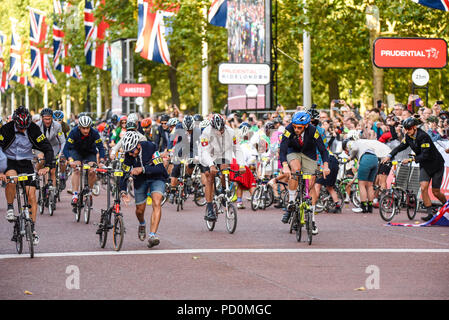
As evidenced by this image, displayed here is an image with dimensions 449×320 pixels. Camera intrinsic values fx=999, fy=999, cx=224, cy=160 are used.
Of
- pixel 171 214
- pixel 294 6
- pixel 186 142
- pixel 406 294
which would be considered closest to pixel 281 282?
pixel 406 294

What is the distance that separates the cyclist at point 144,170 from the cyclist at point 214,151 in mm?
2271

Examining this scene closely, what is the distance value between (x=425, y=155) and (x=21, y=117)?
730cm

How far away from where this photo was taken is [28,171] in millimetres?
13336

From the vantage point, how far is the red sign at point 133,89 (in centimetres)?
4947

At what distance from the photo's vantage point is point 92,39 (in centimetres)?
5200

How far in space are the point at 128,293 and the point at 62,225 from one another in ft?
25.3

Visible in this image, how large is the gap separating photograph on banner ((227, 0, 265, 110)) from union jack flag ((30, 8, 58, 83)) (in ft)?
108

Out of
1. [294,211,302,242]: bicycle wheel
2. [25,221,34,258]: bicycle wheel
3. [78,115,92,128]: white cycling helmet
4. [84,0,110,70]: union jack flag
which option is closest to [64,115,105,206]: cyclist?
[78,115,92,128]: white cycling helmet

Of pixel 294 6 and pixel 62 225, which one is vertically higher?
pixel 294 6

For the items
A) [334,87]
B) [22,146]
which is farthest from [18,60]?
[22,146]

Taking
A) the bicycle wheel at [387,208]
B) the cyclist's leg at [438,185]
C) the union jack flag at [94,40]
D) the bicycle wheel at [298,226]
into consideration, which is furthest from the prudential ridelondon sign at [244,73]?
the union jack flag at [94,40]

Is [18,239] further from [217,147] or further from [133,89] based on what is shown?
[133,89]

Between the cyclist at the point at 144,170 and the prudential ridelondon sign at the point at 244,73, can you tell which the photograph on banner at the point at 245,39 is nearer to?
the prudential ridelondon sign at the point at 244,73
